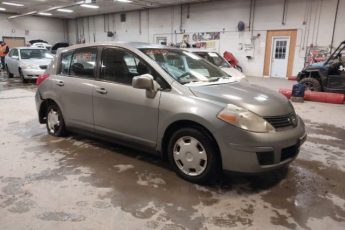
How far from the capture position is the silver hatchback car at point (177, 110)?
2508 millimetres

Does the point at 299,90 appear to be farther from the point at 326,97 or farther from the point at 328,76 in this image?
the point at 328,76

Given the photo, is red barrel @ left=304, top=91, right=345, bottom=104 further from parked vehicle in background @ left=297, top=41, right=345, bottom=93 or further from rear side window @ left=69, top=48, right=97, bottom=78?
Answer: rear side window @ left=69, top=48, right=97, bottom=78

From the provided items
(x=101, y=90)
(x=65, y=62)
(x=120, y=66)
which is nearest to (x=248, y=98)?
(x=120, y=66)

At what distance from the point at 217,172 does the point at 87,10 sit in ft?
→ 62.4

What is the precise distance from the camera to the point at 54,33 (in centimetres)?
2328

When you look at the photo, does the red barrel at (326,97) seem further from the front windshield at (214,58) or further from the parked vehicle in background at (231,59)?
the parked vehicle in background at (231,59)

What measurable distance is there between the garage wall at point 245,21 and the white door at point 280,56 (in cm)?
47

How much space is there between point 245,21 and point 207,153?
12718mm

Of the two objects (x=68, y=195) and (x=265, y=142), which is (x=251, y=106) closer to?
(x=265, y=142)

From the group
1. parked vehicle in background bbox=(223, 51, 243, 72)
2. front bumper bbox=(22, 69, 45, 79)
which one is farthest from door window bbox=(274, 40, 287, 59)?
front bumper bbox=(22, 69, 45, 79)

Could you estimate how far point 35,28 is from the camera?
872 inches

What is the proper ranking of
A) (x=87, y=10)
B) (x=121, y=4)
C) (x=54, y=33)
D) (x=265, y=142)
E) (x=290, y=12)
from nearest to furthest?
1. (x=265, y=142)
2. (x=290, y=12)
3. (x=121, y=4)
4. (x=87, y=10)
5. (x=54, y=33)

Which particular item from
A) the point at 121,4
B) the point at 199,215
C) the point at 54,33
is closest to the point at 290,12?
the point at 121,4

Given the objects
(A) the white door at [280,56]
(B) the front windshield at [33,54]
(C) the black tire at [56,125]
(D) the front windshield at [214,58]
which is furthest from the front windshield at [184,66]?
(A) the white door at [280,56]
